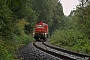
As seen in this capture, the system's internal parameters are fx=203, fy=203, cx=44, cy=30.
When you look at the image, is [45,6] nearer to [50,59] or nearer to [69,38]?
[69,38]

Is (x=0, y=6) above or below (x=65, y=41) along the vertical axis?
above

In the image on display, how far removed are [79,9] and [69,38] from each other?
28.0 meters

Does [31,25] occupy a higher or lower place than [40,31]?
higher

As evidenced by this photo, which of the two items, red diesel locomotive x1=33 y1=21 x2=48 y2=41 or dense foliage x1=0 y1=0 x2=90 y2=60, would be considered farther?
red diesel locomotive x1=33 y1=21 x2=48 y2=41

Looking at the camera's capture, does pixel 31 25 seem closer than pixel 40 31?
No

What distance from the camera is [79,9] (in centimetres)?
5128

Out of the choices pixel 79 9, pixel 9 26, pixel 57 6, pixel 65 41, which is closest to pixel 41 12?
pixel 79 9

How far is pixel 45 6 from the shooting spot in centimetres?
6912

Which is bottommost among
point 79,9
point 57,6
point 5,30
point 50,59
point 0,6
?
point 50,59

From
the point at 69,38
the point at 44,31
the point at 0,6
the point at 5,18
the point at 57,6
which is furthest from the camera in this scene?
the point at 57,6

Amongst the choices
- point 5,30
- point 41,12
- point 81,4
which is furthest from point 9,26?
point 41,12

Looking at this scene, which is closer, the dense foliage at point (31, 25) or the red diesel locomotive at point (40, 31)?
the dense foliage at point (31, 25)

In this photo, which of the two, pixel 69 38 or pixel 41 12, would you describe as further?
pixel 41 12

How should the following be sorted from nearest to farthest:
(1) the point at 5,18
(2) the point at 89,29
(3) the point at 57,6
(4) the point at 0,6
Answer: (4) the point at 0,6, (1) the point at 5,18, (2) the point at 89,29, (3) the point at 57,6
